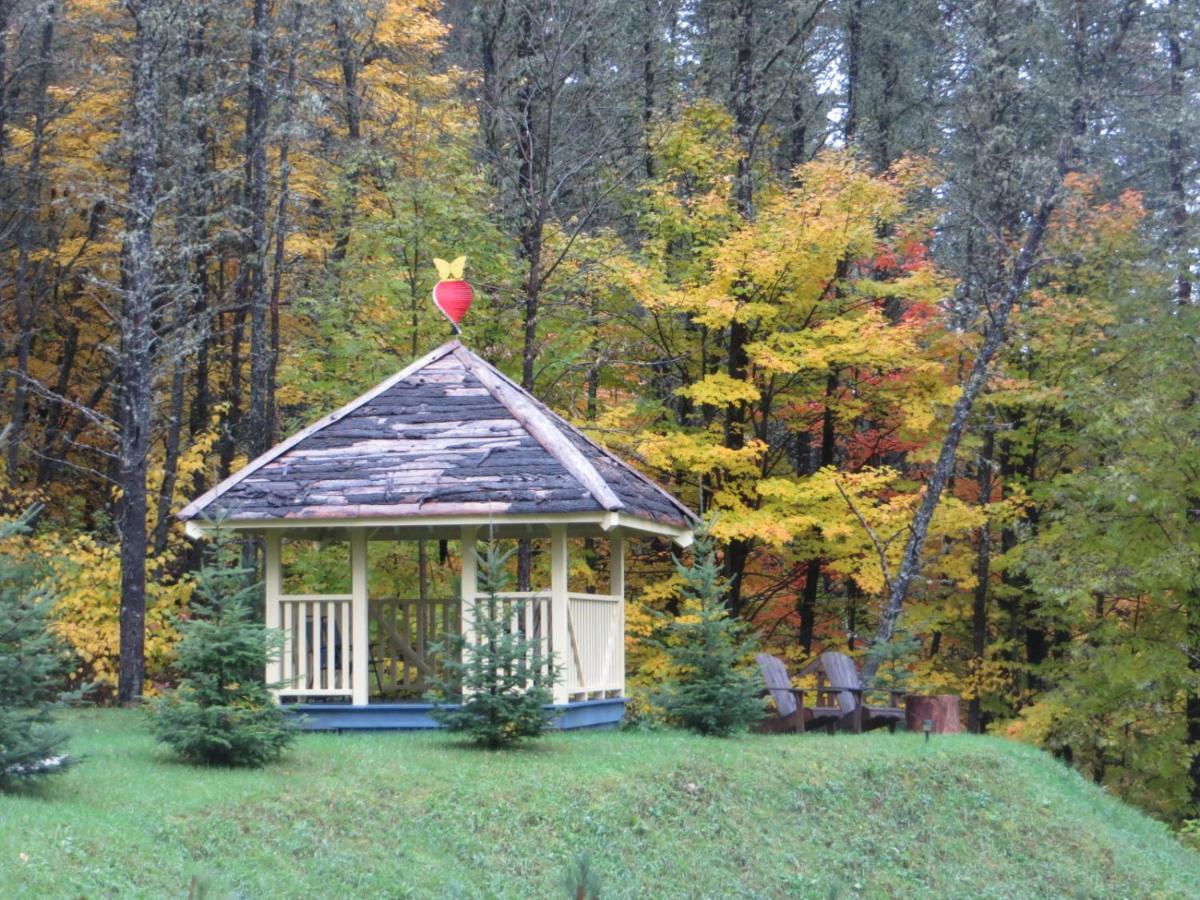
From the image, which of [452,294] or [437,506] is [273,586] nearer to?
[437,506]

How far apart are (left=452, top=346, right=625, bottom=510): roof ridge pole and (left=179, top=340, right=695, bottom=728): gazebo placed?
0.07 feet

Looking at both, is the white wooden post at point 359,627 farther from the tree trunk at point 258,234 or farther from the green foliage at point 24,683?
the tree trunk at point 258,234

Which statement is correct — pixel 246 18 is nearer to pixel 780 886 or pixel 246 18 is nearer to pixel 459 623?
pixel 459 623

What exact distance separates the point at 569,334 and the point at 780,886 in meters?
12.0

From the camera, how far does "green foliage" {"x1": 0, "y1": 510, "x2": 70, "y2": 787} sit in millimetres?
8375

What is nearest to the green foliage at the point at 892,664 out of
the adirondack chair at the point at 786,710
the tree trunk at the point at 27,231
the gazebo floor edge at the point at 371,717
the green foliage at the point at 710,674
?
the adirondack chair at the point at 786,710

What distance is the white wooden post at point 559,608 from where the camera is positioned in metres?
13.2

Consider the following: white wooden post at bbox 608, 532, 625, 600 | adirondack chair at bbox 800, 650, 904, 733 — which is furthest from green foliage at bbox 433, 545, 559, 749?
adirondack chair at bbox 800, 650, 904, 733

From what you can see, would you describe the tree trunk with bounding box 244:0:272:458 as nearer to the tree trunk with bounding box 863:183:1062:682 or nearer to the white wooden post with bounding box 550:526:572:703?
the white wooden post with bounding box 550:526:572:703

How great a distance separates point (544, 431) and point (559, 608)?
1.79 metres

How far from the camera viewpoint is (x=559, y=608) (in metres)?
13.3

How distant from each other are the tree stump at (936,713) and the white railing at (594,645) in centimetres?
375

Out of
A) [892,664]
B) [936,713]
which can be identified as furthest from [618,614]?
[892,664]

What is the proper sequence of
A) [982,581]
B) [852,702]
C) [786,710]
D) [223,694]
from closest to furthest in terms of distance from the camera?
1. [223,694]
2. [786,710]
3. [852,702]
4. [982,581]
